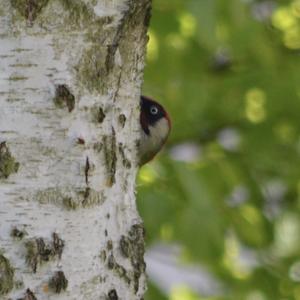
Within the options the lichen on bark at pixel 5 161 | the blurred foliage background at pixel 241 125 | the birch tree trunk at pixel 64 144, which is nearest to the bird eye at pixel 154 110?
the blurred foliage background at pixel 241 125

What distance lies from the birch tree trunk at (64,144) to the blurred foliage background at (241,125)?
135 cm

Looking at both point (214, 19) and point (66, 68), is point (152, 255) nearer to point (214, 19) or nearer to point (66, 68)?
point (214, 19)

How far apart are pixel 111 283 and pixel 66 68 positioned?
0.39 metres

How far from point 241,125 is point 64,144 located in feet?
7.88

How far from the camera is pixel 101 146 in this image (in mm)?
2033

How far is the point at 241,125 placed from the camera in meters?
4.32

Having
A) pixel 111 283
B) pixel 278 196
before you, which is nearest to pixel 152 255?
pixel 278 196

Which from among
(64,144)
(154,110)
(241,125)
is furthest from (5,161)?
(241,125)

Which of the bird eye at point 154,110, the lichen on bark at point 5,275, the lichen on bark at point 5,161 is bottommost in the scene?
the lichen on bark at point 5,275

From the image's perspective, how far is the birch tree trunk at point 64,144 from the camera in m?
1.92

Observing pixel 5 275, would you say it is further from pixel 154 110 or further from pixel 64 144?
pixel 154 110

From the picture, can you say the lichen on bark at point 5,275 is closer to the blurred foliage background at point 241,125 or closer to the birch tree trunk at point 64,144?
the birch tree trunk at point 64,144

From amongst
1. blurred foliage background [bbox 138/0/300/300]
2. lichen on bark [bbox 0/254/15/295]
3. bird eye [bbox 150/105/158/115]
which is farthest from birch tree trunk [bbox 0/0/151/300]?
blurred foliage background [bbox 138/0/300/300]

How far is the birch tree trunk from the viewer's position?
75.6 inches
